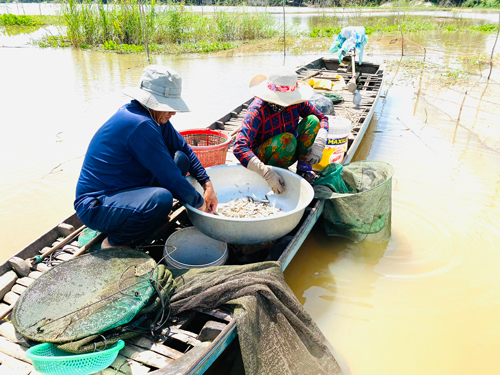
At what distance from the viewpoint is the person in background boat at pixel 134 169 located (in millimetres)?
1979

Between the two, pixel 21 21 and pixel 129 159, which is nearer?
pixel 129 159

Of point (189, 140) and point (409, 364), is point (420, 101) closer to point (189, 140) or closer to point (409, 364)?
point (189, 140)

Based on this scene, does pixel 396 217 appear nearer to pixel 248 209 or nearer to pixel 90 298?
pixel 248 209

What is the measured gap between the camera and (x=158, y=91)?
6.77 feet

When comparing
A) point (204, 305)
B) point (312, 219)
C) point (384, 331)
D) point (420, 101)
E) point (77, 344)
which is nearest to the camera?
point (77, 344)

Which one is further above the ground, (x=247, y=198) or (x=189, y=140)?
(x=189, y=140)

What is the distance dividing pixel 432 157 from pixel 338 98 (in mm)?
1611

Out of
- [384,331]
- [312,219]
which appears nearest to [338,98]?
[312,219]

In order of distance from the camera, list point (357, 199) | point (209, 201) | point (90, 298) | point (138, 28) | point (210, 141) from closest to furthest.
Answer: point (90, 298)
point (209, 201)
point (357, 199)
point (210, 141)
point (138, 28)

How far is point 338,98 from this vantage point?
5.61m

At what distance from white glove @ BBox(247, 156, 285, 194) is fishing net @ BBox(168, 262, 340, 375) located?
759 mm

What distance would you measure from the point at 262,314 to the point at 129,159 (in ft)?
3.63

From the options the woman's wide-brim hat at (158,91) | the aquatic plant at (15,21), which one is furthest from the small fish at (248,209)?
the aquatic plant at (15,21)

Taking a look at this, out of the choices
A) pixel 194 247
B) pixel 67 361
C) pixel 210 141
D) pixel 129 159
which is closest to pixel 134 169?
pixel 129 159
